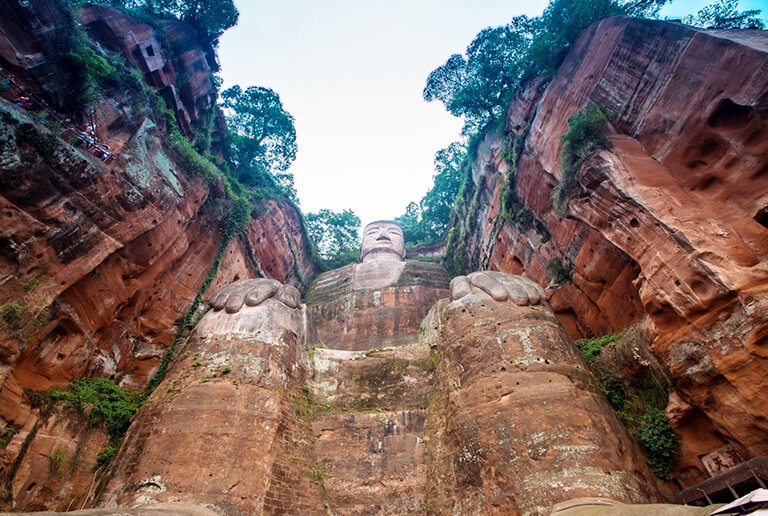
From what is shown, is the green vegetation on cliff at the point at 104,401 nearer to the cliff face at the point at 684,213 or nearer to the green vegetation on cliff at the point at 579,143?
the cliff face at the point at 684,213

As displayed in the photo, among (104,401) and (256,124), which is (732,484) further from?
(256,124)

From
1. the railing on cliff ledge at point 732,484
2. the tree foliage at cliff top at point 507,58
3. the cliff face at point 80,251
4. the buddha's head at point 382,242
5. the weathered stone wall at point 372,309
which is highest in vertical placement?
the buddha's head at point 382,242

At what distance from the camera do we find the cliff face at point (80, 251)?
23.5 ft

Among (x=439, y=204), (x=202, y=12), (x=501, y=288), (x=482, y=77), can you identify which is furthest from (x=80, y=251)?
(x=439, y=204)

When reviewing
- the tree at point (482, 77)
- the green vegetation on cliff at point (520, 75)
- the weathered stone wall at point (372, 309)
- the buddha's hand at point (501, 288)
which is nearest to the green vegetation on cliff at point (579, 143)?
the green vegetation on cliff at point (520, 75)

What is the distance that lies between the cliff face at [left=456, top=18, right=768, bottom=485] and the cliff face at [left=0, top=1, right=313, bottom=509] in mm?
12637

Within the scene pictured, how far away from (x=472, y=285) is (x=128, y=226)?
1020cm

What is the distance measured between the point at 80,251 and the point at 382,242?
76.0 feet

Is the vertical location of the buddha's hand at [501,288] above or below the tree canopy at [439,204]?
below

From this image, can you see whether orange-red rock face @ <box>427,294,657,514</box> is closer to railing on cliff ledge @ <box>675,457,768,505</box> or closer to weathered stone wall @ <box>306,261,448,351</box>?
railing on cliff ledge @ <box>675,457,768,505</box>

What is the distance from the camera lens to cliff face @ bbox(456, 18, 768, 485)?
6469 millimetres

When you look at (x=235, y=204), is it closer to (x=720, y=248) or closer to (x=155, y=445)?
(x=155, y=445)

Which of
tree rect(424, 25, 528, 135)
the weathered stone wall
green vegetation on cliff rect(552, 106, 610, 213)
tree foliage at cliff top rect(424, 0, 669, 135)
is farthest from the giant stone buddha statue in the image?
tree rect(424, 25, 528, 135)

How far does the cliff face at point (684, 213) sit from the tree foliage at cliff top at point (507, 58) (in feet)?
4.47
